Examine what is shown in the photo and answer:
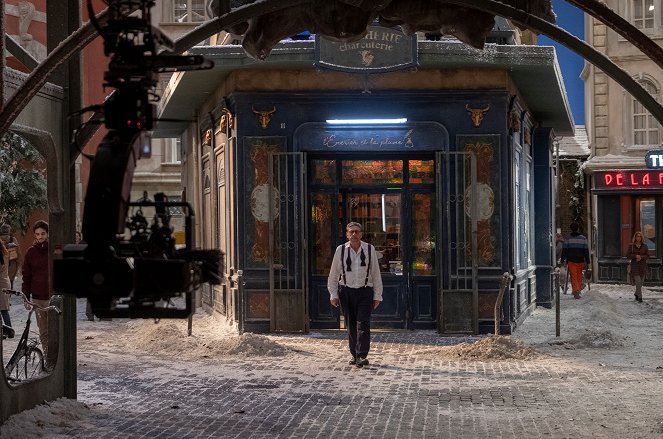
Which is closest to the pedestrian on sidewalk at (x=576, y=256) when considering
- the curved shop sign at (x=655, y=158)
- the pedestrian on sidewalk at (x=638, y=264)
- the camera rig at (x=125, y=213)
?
the pedestrian on sidewalk at (x=638, y=264)

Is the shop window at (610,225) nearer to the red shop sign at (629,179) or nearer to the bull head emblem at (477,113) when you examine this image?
the red shop sign at (629,179)

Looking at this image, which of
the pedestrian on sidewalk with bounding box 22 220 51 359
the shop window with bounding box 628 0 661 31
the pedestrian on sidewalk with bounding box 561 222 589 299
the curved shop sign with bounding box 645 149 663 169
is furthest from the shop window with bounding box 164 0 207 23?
the pedestrian on sidewalk with bounding box 22 220 51 359

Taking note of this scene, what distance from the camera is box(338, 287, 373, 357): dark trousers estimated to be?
15.1 m

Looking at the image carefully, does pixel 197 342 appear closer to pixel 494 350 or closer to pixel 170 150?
pixel 494 350

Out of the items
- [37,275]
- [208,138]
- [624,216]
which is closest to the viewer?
[37,275]

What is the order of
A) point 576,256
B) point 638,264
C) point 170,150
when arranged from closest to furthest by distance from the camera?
point 576,256 < point 638,264 < point 170,150

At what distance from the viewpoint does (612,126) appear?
3966cm

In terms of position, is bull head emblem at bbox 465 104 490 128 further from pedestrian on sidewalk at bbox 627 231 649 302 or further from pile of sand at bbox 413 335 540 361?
pedestrian on sidewalk at bbox 627 231 649 302

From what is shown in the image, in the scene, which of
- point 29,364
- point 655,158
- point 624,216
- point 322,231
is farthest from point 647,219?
point 29,364

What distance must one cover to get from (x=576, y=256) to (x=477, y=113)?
10.7m

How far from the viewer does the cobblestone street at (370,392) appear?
1051 cm

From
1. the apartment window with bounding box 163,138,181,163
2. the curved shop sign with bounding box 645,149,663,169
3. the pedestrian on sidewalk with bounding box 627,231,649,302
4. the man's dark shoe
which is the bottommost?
the man's dark shoe

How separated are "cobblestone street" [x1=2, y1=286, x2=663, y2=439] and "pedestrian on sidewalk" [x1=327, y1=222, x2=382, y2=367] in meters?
0.36

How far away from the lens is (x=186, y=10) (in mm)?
38750
